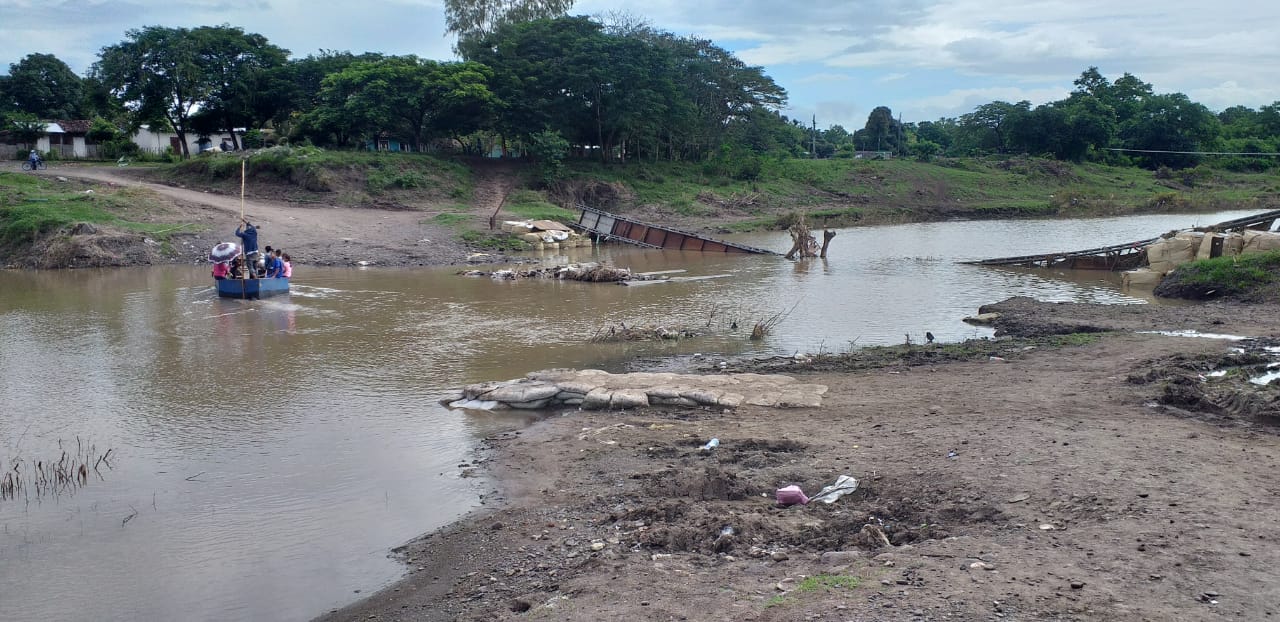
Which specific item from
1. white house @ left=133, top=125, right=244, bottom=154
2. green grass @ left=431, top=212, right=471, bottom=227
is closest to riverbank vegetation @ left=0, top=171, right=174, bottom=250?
green grass @ left=431, top=212, right=471, bottom=227

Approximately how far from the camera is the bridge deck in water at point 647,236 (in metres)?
34.6

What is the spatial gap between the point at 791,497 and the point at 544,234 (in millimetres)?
27623

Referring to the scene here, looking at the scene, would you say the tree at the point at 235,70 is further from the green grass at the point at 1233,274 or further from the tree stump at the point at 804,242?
the green grass at the point at 1233,274

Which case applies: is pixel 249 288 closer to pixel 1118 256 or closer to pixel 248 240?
pixel 248 240

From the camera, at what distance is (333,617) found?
6.62 meters

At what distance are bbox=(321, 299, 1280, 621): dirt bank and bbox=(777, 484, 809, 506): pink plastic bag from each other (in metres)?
0.20

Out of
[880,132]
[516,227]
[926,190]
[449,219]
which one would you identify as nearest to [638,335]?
[516,227]

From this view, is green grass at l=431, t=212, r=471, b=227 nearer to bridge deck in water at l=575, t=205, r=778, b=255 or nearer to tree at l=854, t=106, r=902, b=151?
bridge deck in water at l=575, t=205, r=778, b=255

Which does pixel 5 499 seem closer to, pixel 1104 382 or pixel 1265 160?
pixel 1104 382

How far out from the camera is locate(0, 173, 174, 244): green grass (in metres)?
29.5

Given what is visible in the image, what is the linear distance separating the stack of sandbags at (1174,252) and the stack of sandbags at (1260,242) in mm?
1401

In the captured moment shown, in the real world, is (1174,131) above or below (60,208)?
above

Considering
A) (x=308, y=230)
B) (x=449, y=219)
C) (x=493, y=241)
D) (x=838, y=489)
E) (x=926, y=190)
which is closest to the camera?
(x=838, y=489)

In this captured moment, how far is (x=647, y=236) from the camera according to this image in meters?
36.0
